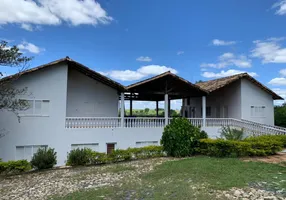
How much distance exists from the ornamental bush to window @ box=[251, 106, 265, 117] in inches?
391

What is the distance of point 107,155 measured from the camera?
39.9 ft

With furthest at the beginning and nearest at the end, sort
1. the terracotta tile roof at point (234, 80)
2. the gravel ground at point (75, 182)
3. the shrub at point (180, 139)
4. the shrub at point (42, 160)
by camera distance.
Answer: the terracotta tile roof at point (234, 80) → the shrub at point (180, 139) → the shrub at point (42, 160) → the gravel ground at point (75, 182)

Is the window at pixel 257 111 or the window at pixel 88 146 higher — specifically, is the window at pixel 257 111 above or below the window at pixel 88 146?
above

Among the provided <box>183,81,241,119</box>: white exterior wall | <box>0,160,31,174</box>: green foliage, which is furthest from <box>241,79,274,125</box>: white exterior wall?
<box>0,160,31,174</box>: green foliage

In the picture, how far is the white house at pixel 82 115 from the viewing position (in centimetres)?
1434

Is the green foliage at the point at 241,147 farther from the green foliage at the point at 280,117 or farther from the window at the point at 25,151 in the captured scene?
the green foliage at the point at 280,117

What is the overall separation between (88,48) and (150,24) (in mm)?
6077

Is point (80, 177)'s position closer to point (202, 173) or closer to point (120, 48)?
point (202, 173)

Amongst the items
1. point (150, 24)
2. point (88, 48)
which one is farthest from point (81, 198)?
point (150, 24)

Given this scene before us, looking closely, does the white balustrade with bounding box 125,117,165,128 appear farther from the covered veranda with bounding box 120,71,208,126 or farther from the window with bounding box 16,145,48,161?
the window with bounding box 16,145,48,161

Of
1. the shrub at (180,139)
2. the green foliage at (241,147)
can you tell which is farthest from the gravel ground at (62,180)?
the green foliage at (241,147)

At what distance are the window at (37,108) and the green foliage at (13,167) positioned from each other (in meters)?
4.50

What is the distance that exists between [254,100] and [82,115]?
48.0ft

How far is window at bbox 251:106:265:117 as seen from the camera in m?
20.9
